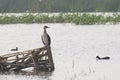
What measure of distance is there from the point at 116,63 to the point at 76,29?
27771 mm

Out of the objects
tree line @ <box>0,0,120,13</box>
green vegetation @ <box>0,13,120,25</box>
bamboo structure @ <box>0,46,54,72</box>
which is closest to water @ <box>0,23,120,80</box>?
bamboo structure @ <box>0,46,54,72</box>

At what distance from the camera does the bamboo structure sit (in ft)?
94.3

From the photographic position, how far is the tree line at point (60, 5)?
89.6 m

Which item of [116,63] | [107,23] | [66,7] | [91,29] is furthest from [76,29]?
[66,7]

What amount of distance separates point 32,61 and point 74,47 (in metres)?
12.7

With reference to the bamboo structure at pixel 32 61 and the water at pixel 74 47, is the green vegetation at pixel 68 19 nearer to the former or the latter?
the water at pixel 74 47

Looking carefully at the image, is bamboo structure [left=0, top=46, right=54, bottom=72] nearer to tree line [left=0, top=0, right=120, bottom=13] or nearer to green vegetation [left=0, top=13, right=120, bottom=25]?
green vegetation [left=0, top=13, right=120, bottom=25]

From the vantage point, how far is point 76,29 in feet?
194

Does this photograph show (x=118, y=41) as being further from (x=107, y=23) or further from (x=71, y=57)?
(x=107, y=23)

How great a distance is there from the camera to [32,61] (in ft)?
96.3

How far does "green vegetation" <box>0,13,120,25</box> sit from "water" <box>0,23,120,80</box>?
0.65 m

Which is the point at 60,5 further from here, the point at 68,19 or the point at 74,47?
the point at 74,47

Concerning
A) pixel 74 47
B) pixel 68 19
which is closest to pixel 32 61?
pixel 74 47

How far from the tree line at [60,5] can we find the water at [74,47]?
20218 mm
